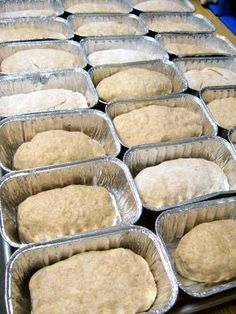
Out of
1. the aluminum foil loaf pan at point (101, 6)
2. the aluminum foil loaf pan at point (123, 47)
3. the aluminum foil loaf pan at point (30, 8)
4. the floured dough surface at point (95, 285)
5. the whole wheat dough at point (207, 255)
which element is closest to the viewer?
the floured dough surface at point (95, 285)

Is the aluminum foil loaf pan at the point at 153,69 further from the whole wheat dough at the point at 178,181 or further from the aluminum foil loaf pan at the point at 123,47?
the whole wheat dough at the point at 178,181

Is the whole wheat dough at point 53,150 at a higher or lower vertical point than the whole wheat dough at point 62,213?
higher

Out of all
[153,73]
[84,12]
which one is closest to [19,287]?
[153,73]

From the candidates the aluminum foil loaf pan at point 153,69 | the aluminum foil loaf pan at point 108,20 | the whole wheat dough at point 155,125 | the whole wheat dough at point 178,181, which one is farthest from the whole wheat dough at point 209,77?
the whole wheat dough at point 178,181

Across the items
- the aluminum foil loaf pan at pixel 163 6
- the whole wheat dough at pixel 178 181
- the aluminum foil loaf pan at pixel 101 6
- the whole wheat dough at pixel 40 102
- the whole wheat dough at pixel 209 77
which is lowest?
the whole wheat dough at pixel 178 181

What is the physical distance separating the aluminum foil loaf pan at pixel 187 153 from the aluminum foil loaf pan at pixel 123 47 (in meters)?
0.72

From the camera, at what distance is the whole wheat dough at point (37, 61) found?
2049 millimetres

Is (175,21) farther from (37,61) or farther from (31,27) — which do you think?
(37,61)

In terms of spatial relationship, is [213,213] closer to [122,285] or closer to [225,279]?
[225,279]

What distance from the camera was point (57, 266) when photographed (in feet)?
4.09

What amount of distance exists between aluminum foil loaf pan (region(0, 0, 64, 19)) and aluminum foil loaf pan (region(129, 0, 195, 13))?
576 mm

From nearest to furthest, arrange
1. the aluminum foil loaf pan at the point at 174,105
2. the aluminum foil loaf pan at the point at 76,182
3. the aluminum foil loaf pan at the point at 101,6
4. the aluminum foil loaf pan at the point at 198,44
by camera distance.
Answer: the aluminum foil loaf pan at the point at 76,182 < the aluminum foil loaf pan at the point at 174,105 < the aluminum foil loaf pan at the point at 198,44 < the aluminum foil loaf pan at the point at 101,6

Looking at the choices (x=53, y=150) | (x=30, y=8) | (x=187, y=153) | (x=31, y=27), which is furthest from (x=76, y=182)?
(x=30, y=8)

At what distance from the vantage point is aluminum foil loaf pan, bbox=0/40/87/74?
7.04 ft
